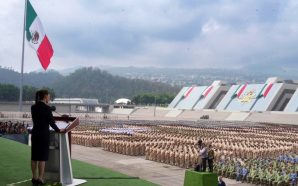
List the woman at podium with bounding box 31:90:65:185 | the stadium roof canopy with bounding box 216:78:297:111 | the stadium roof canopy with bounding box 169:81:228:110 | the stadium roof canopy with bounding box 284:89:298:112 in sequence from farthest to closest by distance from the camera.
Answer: the stadium roof canopy with bounding box 169:81:228:110 → the stadium roof canopy with bounding box 216:78:297:111 → the stadium roof canopy with bounding box 284:89:298:112 → the woman at podium with bounding box 31:90:65:185

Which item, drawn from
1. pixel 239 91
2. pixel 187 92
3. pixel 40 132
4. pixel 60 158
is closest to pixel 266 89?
pixel 239 91

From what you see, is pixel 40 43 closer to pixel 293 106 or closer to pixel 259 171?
pixel 259 171

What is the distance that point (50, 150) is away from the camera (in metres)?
6.75

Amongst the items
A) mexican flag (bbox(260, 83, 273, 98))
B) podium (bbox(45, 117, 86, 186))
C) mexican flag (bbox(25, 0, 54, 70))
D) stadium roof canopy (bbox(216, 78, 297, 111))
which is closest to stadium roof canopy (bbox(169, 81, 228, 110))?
stadium roof canopy (bbox(216, 78, 297, 111))

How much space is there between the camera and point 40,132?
6.04 metres

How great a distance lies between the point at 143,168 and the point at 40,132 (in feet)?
39.3

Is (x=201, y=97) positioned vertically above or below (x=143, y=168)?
above

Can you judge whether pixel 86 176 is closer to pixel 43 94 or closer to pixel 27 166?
pixel 27 166

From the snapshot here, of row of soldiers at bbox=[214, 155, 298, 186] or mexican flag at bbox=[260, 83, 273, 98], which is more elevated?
mexican flag at bbox=[260, 83, 273, 98]

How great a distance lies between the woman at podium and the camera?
605 centimetres

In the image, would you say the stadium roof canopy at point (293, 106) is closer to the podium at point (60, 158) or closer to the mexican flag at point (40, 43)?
the mexican flag at point (40, 43)

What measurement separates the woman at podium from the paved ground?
26.0 ft

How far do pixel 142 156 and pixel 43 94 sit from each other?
16.6m

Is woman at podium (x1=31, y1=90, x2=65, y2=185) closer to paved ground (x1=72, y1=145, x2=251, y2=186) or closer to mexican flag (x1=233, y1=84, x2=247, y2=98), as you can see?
paved ground (x1=72, y1=145, x2=251, y2=186)
